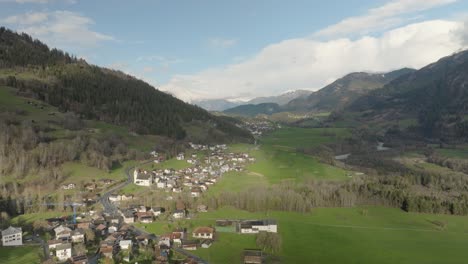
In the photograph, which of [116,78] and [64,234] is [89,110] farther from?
[64,234]

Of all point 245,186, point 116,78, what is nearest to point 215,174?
point 245,186

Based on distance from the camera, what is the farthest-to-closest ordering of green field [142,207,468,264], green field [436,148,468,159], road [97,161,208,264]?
green field [436,148,468,159] < green field [142,207,468,264] < road [97,161,208,264]

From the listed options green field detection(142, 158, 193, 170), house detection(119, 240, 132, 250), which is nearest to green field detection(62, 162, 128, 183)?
green field detection(142, 158, 193, 170)

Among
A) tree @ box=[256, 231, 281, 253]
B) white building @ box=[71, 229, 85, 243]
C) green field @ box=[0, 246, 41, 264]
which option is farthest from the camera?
white building @ box=[71, 229, 85, 243]

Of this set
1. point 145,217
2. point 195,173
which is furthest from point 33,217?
point 195,173

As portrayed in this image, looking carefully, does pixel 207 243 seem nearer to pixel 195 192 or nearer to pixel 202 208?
pixel 202 208

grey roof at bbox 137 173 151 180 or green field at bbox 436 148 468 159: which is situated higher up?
green field at bbox 436 148 468 159

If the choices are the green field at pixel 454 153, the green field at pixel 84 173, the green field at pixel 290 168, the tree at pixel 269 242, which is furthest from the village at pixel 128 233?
the green field at pixel 454 153

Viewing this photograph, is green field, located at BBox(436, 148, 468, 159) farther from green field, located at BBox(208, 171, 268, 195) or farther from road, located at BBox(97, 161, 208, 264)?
road, located at BBox(97, 161, 208, 264)
